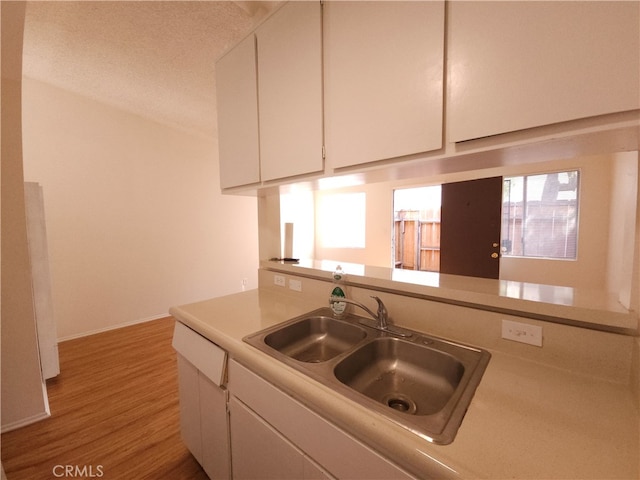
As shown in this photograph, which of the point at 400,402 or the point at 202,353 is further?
the point at 202,353

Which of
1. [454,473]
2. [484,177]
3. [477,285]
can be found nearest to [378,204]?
[484,177]

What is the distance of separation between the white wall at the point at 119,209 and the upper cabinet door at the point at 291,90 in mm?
2878

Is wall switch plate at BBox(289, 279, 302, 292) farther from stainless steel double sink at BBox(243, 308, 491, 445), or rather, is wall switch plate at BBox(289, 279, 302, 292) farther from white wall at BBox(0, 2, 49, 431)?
white wall at BBox(0, 2, 49, 431)

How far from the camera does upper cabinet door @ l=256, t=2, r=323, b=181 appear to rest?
1.07 meters

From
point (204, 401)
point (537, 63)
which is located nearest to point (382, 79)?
point (537, 63)

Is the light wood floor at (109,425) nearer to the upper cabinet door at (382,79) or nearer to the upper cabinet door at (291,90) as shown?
the upper cabinet door at (291,90)

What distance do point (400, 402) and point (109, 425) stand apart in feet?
6.63

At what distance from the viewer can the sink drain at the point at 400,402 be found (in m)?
0.88

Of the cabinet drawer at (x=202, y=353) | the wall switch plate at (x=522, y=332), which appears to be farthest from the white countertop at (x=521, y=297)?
the cabinet drawer at (x=202, y=353)

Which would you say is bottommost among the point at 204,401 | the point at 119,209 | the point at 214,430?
the point at 214,430

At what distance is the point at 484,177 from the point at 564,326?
3.28 metres

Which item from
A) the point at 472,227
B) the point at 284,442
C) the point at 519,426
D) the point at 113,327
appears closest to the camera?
the point at 519,426

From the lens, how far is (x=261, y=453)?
3.02ft

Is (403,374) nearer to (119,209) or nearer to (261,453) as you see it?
(261,453)
